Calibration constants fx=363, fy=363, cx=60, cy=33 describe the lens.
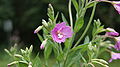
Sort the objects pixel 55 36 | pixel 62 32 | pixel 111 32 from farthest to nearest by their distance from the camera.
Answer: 1. pixel 111 32
2. pixel 62 32
3. pixel 55 36

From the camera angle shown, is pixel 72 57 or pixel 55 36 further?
pixel 72 57

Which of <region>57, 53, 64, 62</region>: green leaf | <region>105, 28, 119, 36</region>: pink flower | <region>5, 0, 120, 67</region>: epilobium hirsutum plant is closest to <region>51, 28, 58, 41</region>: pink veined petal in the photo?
<region>5, 0, 120, 67</region>: epilobium hirsutum plant

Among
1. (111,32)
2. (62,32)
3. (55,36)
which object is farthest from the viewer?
(111,32)

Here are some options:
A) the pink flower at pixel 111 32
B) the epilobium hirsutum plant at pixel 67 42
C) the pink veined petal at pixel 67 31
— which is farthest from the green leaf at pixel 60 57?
the pink flower at pixel 111 32

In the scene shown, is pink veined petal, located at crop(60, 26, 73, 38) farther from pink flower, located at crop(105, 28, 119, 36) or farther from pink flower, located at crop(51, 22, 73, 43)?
pink flower, located at crop(105, 28, 119, 36)

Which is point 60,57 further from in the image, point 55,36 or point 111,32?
point 111,32

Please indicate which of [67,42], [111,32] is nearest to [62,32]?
[67,42]

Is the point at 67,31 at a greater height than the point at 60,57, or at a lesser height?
greater

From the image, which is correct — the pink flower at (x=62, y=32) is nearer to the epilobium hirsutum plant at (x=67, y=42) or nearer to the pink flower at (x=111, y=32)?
the epilobium hirsutum plant at (x=67, y=42)

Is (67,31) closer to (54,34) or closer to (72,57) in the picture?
(54,34)
